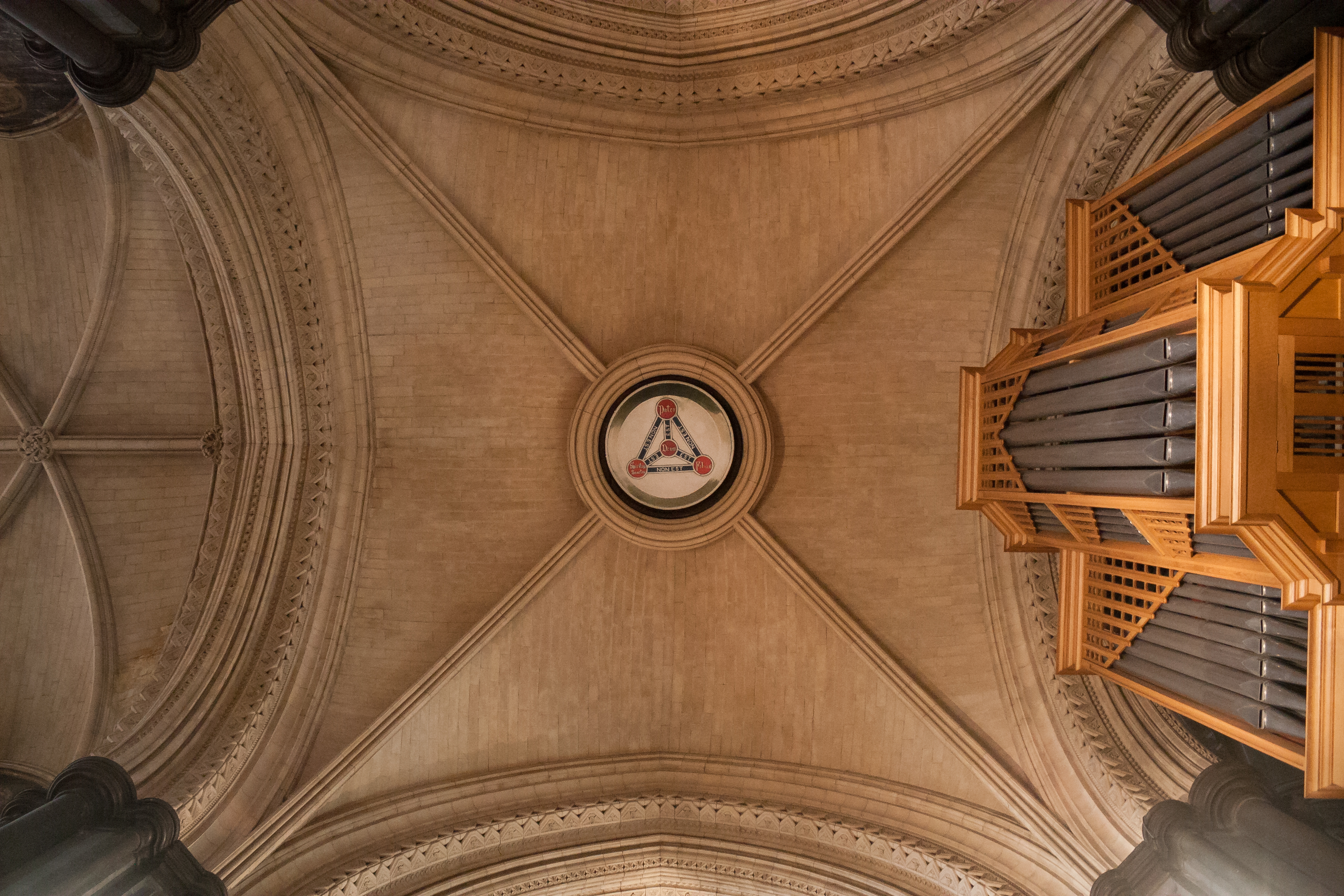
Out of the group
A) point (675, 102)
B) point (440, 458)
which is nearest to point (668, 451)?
point (440, 458)

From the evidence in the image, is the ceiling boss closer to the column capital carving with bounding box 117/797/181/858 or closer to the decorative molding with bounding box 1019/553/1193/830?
the decorative molding with bounding box 1019/553/1193/830

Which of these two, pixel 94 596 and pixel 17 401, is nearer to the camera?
pixel 17 401

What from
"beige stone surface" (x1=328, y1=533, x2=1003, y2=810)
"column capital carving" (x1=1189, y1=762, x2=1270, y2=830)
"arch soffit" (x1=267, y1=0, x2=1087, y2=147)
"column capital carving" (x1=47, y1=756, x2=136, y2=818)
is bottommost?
"column capital carving" (x1=47, y1=756, x2=136, y2=818)

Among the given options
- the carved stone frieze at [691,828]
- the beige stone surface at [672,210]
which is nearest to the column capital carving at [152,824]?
the carved stone frieze at [691,828]

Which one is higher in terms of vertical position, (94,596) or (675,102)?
(675,102)

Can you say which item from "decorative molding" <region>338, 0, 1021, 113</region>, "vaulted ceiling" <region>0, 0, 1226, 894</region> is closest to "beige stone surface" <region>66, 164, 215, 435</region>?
"vaulted ceiling" <region>0, 0, 1226, 894</region>

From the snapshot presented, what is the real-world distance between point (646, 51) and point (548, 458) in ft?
14.6

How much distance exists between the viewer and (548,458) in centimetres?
852

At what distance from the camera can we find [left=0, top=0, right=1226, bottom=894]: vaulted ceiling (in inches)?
288

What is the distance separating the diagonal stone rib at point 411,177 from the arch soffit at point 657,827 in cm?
466

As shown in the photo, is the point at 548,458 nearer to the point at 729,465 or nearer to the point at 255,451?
the point at 729,465

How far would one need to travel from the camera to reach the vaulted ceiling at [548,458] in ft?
24.0

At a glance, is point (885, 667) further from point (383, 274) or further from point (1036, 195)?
point (383, 274)

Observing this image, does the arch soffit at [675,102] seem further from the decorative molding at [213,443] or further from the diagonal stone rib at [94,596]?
the diagonal stone rib at [94,596]
